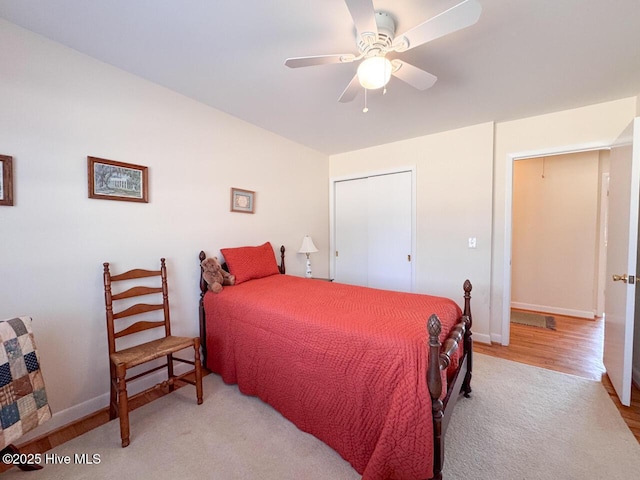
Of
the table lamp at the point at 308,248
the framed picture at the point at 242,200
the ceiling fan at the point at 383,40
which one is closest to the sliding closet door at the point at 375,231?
the table lamp at the point at 308,248

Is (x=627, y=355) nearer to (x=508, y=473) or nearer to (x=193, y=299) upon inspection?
(x=508, y=473)

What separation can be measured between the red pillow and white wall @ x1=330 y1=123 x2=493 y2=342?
6.29ft

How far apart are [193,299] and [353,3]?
8.04ft

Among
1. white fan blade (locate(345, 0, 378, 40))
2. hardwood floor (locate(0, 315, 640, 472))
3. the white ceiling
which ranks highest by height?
the white ceiling

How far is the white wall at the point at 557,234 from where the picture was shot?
12.0 ft

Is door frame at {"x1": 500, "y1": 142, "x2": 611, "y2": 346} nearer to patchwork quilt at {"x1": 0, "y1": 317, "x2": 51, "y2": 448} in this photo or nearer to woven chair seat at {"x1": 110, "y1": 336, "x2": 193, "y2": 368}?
woven chair seat at {"x1": 110, "y1": 336, "x2": 193, "y2": 368}

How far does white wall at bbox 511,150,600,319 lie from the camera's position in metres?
3.65

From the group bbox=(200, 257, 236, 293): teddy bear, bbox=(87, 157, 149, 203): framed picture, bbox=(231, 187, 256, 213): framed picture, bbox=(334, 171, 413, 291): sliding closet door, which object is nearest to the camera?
bbox=(87, 157, 149, 203): framed picture

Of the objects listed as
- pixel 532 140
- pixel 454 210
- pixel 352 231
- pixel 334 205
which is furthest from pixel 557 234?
pixel 334 205

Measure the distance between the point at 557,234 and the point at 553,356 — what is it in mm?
2188

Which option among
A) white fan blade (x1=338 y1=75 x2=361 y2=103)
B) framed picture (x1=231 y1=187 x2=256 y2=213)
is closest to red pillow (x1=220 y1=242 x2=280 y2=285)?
framed picture (x1=231 y1=187 x2=256 y2=213)

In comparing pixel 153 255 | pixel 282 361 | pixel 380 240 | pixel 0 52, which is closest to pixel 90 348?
pixel 153 255

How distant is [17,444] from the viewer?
153cm

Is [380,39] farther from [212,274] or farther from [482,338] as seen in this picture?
[482,338]
